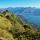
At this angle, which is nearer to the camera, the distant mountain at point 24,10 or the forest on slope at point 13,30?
the forest on slope at point 13,30

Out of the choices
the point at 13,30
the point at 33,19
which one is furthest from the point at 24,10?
the point at 13,30

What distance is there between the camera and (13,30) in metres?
2.65

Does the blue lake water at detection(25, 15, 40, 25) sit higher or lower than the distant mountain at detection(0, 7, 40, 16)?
lower

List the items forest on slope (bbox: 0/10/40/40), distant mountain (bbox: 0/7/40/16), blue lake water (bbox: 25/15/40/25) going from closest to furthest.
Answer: forest on slope (bbox: 0/10/40/40), blue lake water (bbox: 25/15/40/25), distant mountain (bbox: 0/7/40/16)

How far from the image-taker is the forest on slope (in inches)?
96.4

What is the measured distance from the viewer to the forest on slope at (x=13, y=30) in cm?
245

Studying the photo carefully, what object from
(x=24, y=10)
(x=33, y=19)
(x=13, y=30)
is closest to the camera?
(x=13, y=30)

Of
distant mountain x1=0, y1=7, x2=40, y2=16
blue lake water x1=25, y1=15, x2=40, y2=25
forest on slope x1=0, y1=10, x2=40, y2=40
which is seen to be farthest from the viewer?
distant mountain x1=0, y1=7, x2=40, y2=16

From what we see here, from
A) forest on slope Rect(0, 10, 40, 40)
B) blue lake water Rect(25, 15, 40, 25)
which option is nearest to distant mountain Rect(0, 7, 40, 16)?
blue lake water Rect(25, 15, 40, 25)

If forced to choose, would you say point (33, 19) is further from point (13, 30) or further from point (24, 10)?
point (13, 30)

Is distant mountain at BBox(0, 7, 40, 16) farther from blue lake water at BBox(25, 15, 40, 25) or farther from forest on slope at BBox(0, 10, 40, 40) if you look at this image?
forest on slope at BBox(0, 10, 40, 40)

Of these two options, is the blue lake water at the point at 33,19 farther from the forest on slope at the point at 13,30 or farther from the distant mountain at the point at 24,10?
the forest on slope at the point at 13,30

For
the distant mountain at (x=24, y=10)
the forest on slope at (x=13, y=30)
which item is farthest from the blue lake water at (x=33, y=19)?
the forest on slope at (x=13, y=30)

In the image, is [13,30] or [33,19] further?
[33,19]
